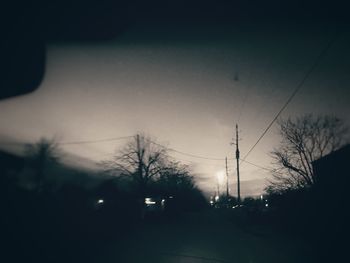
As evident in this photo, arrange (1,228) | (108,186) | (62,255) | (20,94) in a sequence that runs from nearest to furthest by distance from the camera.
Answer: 1. (20,94)
2. (62,255)
3. (1,228)
4. (108,186)

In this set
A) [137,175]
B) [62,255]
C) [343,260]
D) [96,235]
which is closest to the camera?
[343,260]

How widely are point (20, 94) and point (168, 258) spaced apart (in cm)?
776

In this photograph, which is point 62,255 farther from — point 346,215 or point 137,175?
point 137,175

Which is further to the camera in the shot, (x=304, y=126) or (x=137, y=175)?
(x=137, y=175)

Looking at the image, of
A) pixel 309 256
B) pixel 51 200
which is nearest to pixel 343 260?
→ pixel 309 256

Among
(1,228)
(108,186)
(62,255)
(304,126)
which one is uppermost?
(304,126)

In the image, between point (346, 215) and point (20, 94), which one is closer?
point (20, 94)

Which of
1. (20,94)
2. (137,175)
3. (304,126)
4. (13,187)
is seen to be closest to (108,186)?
(137,175)

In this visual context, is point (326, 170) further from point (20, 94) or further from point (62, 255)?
point (20, 94)

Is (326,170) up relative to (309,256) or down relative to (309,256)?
up

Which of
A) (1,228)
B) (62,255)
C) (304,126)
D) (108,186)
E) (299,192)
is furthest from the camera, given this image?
(108,186)

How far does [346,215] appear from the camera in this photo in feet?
49.6

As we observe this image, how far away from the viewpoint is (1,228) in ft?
38.1

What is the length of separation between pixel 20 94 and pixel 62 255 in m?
7.22
